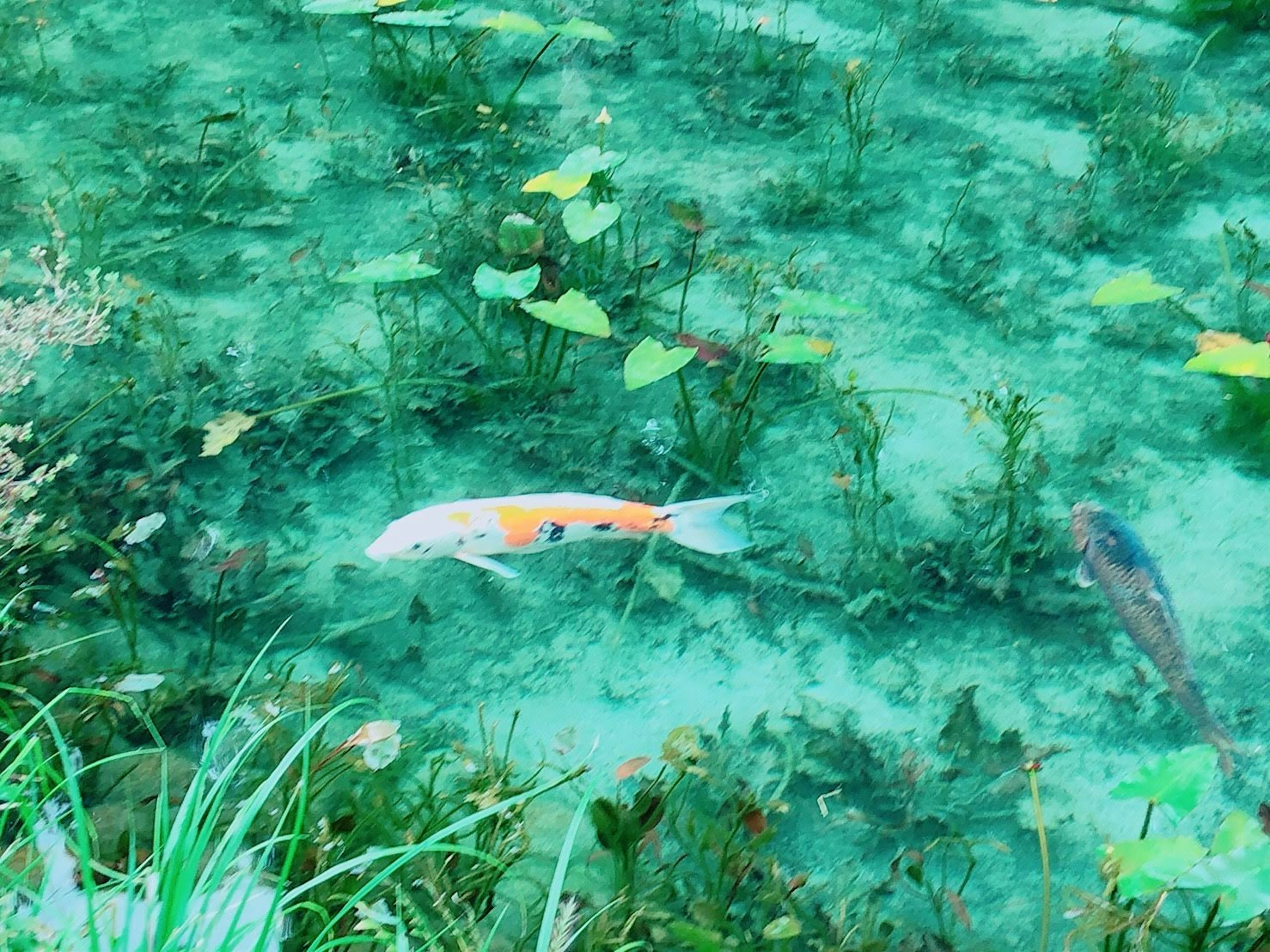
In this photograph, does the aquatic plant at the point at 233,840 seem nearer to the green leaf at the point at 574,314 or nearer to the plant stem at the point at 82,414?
the plant stem at the point at 82,414

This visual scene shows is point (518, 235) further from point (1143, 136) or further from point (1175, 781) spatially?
point (1143, 136)

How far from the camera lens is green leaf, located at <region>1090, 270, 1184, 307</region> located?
3129mm

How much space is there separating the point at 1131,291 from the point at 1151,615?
1121 mm

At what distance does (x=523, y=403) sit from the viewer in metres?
3.37

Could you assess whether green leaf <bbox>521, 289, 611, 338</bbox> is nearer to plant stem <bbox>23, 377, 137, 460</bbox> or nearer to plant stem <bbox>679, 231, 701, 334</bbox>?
plant stem <bbox>679, 231, 701, 334</bbox>

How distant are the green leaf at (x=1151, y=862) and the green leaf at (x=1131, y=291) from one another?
70.7 inches

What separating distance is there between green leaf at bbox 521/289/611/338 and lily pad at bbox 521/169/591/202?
1.58ft

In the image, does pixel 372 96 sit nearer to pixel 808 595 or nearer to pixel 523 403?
pixel 523 403

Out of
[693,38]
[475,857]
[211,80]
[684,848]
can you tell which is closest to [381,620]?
[475,857]

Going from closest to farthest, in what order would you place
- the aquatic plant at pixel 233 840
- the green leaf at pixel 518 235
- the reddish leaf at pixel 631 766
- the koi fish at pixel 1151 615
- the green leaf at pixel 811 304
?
the aquatic plant at pixel 233 840
the reddish leaf at pixel 631 766
the koi fish at pixel 1151 615
the green leaf at pixel 811 304
the green leaf at pixel 518 235

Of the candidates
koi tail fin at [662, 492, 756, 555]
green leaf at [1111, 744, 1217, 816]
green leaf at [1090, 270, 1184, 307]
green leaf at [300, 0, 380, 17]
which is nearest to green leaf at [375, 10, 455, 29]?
green leaf at [300, 0, 380, 17]

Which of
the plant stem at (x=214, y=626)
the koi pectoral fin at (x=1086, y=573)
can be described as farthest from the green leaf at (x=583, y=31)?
the koi pectoral fin at (x=1086, y=573)

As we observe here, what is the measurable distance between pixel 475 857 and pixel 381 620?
31.6 inches

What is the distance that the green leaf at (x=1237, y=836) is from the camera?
1857mm
